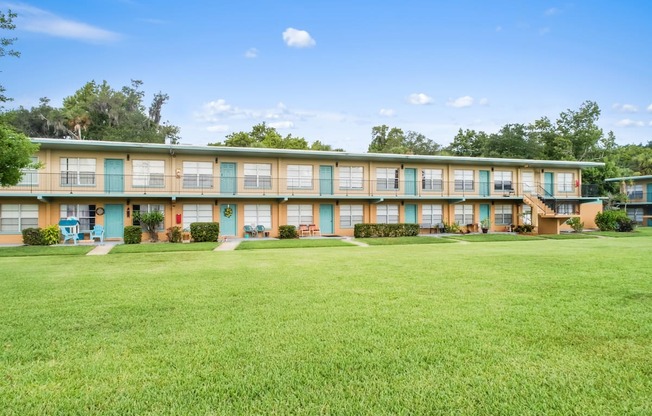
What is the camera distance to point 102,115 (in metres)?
47.5

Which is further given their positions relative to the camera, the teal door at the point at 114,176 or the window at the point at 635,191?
the window at the point at 635,191

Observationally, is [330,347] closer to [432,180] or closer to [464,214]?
[432,180]

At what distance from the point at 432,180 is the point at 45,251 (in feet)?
74.0

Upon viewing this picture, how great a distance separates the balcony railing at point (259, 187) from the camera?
21.9 meters

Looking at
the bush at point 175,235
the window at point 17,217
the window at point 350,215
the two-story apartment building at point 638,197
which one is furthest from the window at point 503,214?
the window at point 17,217

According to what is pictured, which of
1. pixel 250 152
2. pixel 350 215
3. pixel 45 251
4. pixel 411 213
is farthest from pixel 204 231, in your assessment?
pixel 411 213

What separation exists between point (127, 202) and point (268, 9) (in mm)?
12931

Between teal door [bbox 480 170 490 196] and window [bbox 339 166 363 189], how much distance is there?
9264 millimetres

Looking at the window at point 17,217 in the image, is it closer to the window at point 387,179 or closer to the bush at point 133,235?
the bush at point 133,235

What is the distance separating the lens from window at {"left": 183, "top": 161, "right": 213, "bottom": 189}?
2380cm

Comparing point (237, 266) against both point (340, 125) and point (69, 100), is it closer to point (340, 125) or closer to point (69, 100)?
point (340, 125)

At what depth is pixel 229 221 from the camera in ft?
80.5

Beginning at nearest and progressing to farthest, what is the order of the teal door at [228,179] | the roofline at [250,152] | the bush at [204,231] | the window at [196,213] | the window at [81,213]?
the roofline at [250,152] < the bush at [204,231] < the window at [81,213] < the window at [196,213] < the teal door at [228,179]

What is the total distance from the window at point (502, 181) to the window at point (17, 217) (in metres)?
29.3
